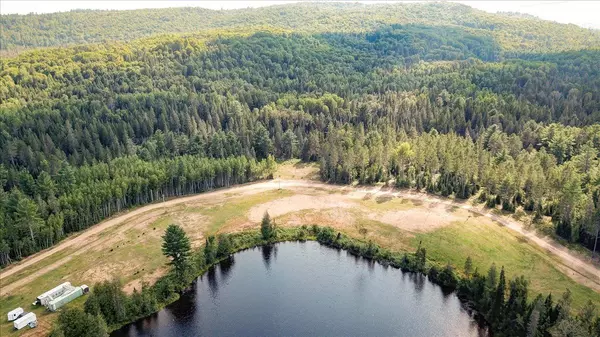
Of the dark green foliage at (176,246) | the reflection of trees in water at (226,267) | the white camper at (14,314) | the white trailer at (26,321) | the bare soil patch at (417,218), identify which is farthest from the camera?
the bare soil patch at (417,218)

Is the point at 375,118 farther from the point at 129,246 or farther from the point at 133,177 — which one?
the point at 129,246

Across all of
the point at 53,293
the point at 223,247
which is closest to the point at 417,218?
the point at 223,247

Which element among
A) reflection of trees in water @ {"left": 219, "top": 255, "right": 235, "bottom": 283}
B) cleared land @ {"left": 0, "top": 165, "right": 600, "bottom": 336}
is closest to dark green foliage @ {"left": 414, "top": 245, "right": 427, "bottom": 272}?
cleared land @ {"left": 0, "top": 165, "right": 600, "bottom": 336}

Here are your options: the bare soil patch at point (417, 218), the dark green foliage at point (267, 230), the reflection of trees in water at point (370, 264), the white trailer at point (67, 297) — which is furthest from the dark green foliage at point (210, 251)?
the bare soil patch at point (417, 218)

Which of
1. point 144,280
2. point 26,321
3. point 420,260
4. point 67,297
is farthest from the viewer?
point 420,260

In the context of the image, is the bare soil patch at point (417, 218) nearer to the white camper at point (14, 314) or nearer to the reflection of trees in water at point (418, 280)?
the reflection of trees in water at point (418, 280)

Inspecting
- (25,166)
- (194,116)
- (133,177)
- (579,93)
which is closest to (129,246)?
(133,177)

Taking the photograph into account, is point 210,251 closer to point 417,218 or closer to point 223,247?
point 223,247
